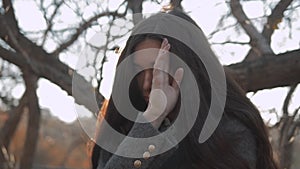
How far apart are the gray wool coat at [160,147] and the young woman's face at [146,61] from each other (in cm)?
13

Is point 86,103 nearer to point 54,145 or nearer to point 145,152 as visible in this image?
point 145,152

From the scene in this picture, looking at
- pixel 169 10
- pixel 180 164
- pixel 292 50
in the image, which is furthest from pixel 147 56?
pixel 292 50

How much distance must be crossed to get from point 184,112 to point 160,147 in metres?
0.11

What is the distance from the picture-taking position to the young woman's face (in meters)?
1.78

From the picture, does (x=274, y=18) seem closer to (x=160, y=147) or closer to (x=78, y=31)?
(x=78, y=31)

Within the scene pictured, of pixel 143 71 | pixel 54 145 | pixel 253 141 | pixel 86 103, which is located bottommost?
pixel 54 145

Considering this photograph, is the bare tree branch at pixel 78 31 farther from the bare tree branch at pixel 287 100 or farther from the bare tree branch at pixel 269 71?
the bare tree branch at pixel 287 100

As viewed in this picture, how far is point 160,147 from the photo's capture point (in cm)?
170

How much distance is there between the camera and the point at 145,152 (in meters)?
1.70

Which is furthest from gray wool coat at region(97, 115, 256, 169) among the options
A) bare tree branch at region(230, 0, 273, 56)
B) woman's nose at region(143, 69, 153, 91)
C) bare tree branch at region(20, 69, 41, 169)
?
bare tree branch at region(20, 69, 41, 169)

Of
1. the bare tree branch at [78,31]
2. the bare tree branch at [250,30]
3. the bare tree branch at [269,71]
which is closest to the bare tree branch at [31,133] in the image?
the bare tree branch at [78,31]

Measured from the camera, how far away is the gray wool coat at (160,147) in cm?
168

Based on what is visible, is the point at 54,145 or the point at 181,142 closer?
the point at 181,142

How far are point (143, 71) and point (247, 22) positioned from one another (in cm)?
97
